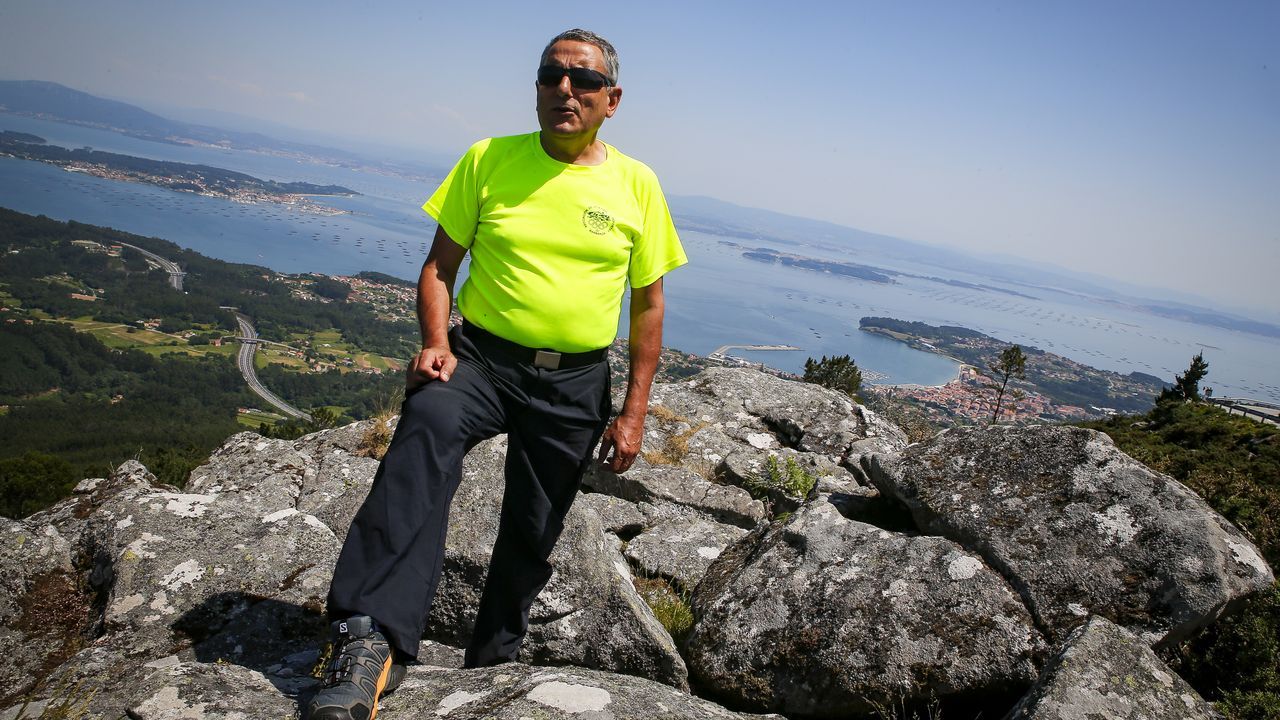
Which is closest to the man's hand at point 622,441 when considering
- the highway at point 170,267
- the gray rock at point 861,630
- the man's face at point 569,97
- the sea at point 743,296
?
the gray rock at point 861,630

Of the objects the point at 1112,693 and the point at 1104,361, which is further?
the point at 1104,361

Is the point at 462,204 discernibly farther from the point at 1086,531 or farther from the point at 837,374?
the point at 837,374

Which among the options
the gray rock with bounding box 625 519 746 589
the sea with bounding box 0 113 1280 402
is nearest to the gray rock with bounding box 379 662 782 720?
the gray rock with bounding box 625 519 746 589

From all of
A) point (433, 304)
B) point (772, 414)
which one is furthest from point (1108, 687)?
point (772, 414)

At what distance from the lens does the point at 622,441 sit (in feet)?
10.7

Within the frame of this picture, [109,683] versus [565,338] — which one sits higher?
[565,338]

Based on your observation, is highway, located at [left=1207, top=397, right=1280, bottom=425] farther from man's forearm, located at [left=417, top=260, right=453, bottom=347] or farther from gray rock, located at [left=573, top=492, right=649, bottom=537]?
man's forearm, located at [left=417, top=260, right=453, bottom=347]

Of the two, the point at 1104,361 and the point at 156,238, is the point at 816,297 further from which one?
the point at 156,238

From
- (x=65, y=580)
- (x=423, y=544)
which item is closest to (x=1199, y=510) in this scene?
(x=423, y=544)

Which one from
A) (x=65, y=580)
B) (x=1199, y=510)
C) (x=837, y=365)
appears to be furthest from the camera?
(x=837, y=365)

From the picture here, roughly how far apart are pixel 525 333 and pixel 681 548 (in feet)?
10.1

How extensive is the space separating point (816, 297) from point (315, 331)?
10155 cm

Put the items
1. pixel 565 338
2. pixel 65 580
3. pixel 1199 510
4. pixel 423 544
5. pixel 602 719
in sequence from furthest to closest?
1. pixel 65 580
2. pixel 1199 510
3. pixel 565 338
4. pixel 423 544
5. pixel 602 719

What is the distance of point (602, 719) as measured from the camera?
2.28 meters
